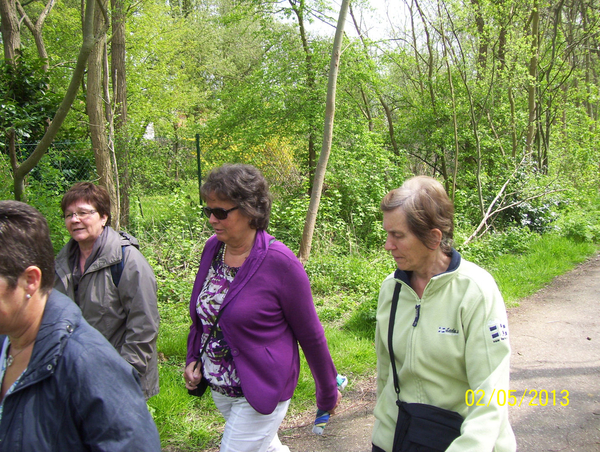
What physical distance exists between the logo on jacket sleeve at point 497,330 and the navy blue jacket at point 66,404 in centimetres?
126

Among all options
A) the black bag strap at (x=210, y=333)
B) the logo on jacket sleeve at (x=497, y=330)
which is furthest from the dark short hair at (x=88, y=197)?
the logo on jacket sleeve at (x=497, y=330)

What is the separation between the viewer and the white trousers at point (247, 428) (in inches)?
89.2

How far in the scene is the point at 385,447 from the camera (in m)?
1.97

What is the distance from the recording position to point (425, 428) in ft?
5.80

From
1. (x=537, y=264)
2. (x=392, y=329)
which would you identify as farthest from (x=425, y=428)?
(x=537, y=264)

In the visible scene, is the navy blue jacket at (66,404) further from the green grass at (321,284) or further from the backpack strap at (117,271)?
the green grass at (321,284)

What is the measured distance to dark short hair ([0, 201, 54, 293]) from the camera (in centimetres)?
132

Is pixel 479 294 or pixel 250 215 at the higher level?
pixel 250 215

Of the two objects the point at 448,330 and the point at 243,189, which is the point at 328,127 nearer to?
the point at 243,189

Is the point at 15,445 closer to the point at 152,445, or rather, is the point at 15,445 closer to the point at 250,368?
the point at 152,445

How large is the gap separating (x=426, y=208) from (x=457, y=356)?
1.96 ft

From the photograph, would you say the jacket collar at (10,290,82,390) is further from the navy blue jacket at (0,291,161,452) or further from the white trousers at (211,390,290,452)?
the white trousers at (211,390,290,452)

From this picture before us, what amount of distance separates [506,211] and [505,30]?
4.30 meters

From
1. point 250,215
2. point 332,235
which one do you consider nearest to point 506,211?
point 332,235
